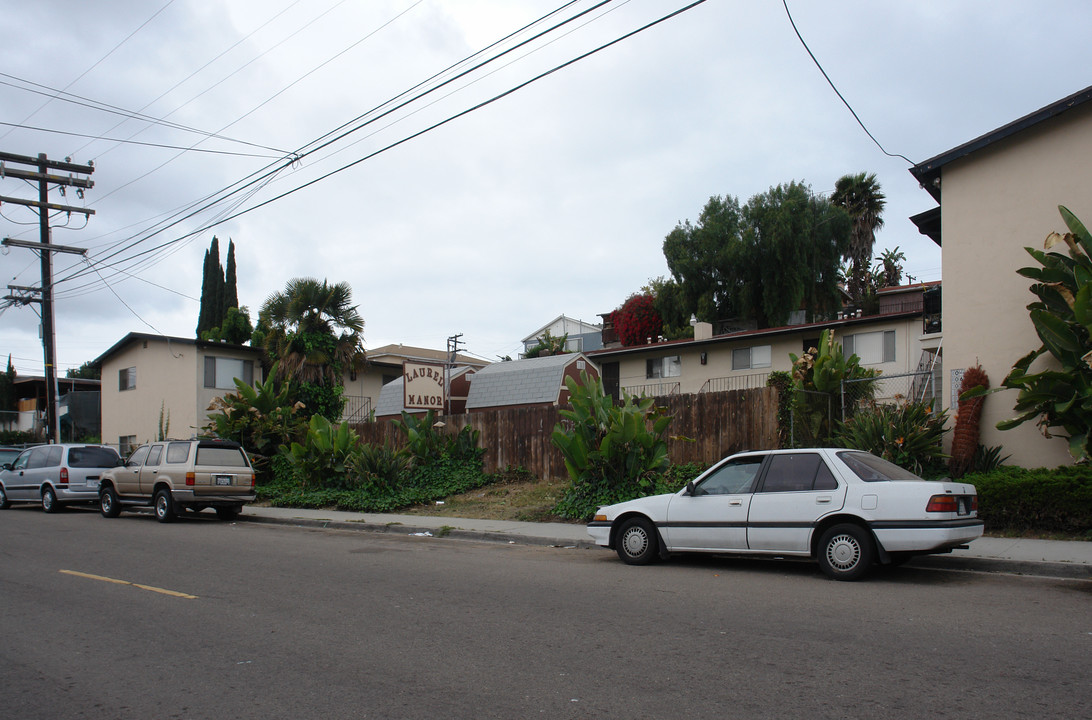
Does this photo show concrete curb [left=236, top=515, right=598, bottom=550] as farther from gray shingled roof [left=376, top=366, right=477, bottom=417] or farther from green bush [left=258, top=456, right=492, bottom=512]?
gray shingled roof [left=376, top=366, right=477, bottom=417]

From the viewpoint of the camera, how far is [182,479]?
673 inches

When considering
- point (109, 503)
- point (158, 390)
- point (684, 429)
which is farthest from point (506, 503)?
point (158, 390)

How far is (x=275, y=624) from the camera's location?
7.12 metres

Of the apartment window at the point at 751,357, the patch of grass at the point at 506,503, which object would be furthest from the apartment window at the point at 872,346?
the patch of grass at the point at 506,503

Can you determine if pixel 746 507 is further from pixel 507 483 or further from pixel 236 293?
pixel 236 293

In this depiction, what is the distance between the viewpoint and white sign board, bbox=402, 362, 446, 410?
74.6ft

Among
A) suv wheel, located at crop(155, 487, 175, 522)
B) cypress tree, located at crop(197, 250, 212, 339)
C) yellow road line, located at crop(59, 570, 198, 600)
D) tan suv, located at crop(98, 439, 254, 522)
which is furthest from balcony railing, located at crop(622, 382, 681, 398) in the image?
cypress tree, located at crop(197, 250, 212, 339)

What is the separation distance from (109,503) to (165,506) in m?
2.49

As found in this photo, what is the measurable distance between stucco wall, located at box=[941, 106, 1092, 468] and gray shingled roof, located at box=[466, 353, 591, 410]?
576 inches

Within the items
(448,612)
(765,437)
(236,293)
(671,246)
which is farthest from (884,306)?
(236,293)

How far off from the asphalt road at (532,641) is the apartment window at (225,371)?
2353 centimetres

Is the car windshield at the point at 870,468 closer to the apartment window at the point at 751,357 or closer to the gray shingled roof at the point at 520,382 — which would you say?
the gray shingled roof at the point at 520,382

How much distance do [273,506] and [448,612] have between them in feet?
48.6

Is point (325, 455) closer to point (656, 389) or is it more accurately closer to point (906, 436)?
point (906, 436)
